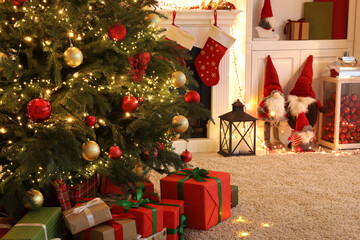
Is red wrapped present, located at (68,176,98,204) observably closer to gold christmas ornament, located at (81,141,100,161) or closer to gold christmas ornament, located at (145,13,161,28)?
gold christmas ornament, located at (81,141,100,161)

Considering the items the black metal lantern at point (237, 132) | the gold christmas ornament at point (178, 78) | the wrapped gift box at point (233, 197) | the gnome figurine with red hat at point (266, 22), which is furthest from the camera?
the gnome figurine with red hat at point (266, 22)

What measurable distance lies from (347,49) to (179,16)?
1.69 metres

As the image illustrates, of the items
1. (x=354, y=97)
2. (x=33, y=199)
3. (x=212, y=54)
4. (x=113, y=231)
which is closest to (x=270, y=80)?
(x=212, y=54)

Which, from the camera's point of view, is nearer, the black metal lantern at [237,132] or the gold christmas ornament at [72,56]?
the gold christmas ornament at [72,56]

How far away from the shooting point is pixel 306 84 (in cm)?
415

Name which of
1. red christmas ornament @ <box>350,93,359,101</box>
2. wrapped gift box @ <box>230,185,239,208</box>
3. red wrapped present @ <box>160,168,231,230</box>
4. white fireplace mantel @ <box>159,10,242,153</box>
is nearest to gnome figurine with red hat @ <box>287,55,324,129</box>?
red christmas ornament @ <box>350,93,359,101</box>

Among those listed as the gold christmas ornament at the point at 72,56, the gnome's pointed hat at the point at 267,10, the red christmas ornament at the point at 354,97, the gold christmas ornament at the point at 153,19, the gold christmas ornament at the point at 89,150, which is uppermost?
the gnome's pointed hat at the point at 267,10

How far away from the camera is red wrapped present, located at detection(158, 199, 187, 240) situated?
7.09 feet

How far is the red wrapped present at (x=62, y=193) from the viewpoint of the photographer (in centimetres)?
204

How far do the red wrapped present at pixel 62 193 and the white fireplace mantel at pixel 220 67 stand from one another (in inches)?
81.1

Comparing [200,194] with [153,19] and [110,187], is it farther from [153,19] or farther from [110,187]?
[153,19]

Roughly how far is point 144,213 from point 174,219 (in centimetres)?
21

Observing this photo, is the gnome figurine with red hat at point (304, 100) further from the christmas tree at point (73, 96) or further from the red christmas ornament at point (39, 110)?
the red christmas ornament at point (39, 110)

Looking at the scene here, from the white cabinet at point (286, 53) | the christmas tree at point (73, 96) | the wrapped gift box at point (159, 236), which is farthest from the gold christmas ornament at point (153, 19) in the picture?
the white cabinet at point (286, 53)
